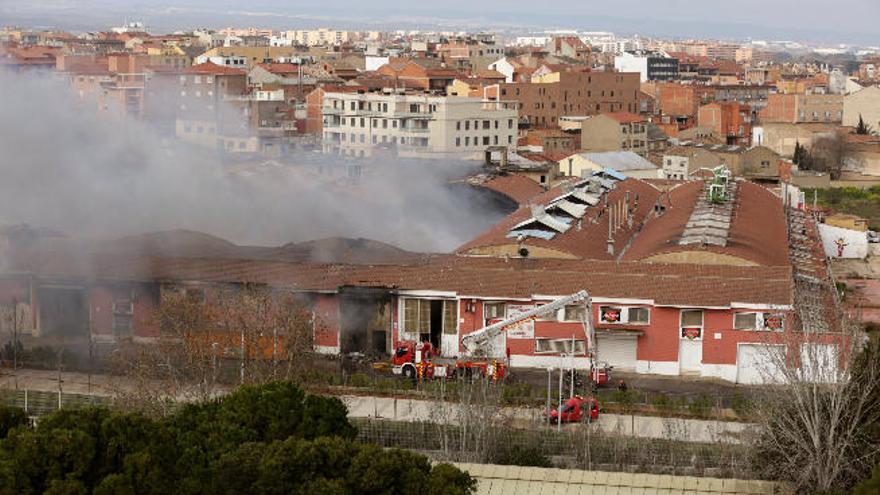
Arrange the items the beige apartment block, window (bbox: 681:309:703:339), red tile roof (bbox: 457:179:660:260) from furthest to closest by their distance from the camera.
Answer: the beige apartment block, red tile roof (bbox: 457:179:660:260), window (bbox: 681:309:703:339)

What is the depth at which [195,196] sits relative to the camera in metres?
19.9

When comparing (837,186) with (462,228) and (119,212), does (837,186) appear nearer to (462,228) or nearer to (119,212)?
(462,228)

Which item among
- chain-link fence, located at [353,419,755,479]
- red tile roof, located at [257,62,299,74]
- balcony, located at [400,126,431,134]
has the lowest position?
chain-link fence, located at [353,419,755,479]

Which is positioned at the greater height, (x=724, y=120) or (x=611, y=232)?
(x=611, y=232)

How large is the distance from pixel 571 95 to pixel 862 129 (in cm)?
683

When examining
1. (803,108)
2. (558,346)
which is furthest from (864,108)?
(558,346)

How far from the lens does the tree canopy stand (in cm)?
726

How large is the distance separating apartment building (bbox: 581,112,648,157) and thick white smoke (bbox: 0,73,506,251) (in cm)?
799

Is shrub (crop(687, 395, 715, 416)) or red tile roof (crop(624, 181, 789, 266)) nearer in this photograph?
shrub (crop(687, 395, 715, 416))

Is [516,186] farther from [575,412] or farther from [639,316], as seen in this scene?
[575,412]

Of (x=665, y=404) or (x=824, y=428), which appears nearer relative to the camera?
(x=824, y=428)

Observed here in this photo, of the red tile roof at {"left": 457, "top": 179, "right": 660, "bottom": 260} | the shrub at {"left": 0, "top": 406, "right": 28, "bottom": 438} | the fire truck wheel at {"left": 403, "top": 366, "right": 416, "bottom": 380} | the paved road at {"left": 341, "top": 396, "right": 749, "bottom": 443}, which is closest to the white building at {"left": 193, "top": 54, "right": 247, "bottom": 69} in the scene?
the red tile roof at {"left": 457, "top": 179, "right": 660, "bottom": 260}

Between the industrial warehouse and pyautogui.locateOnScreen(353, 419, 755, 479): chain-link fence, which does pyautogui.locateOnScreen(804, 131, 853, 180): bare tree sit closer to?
the industrial warehouse

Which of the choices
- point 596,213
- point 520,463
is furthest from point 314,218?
point 520,463
